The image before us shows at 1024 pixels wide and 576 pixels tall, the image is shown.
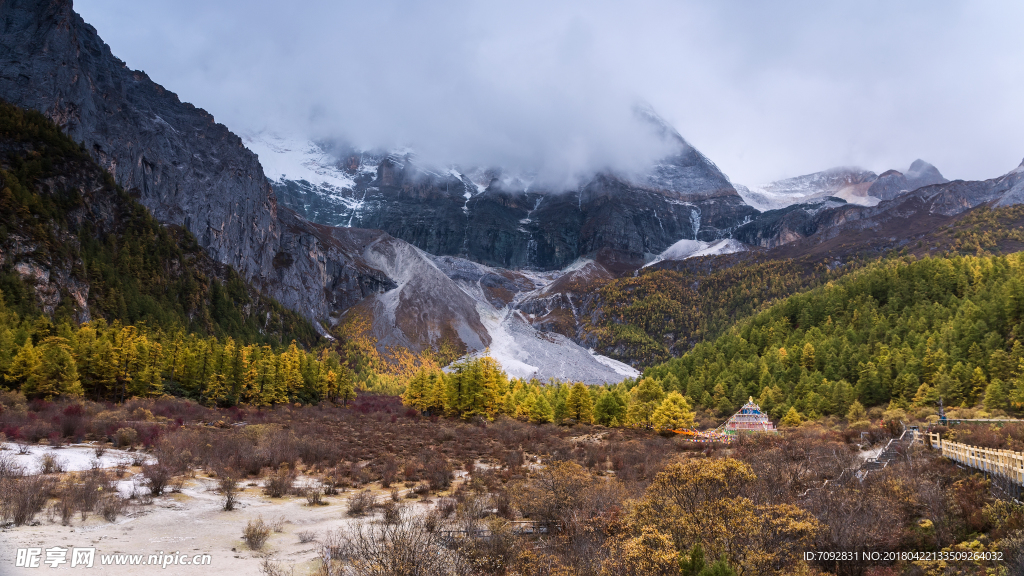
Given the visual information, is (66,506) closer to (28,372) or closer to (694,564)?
(694,564)

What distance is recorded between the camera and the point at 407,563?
9250 mm

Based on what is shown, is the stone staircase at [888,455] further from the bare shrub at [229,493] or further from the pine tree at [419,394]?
the pine tree at [419,394]

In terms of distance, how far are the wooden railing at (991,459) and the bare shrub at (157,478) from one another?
2652 cm

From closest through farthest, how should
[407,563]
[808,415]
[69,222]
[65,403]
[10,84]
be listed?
[407,563]
[65,403]
[808,415]
[69,222]
[10,84]

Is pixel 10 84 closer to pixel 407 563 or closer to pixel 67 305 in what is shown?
pixel 67 305

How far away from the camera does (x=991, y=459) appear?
16594 millimetres

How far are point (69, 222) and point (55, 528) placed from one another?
336ft

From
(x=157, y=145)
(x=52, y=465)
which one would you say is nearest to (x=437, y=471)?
(x=52, y=465)

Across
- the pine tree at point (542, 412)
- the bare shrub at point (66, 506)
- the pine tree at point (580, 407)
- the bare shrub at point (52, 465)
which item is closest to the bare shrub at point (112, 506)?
the bare shrub at point (66, 506)

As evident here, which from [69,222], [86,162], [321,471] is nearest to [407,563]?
[321,471]

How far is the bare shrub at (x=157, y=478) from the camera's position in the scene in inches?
714

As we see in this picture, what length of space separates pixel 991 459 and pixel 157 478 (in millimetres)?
27873

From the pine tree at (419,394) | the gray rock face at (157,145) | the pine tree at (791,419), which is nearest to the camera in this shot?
the pine tree at (791,419)

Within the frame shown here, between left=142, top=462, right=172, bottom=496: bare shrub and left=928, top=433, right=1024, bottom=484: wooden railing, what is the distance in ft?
87.0
